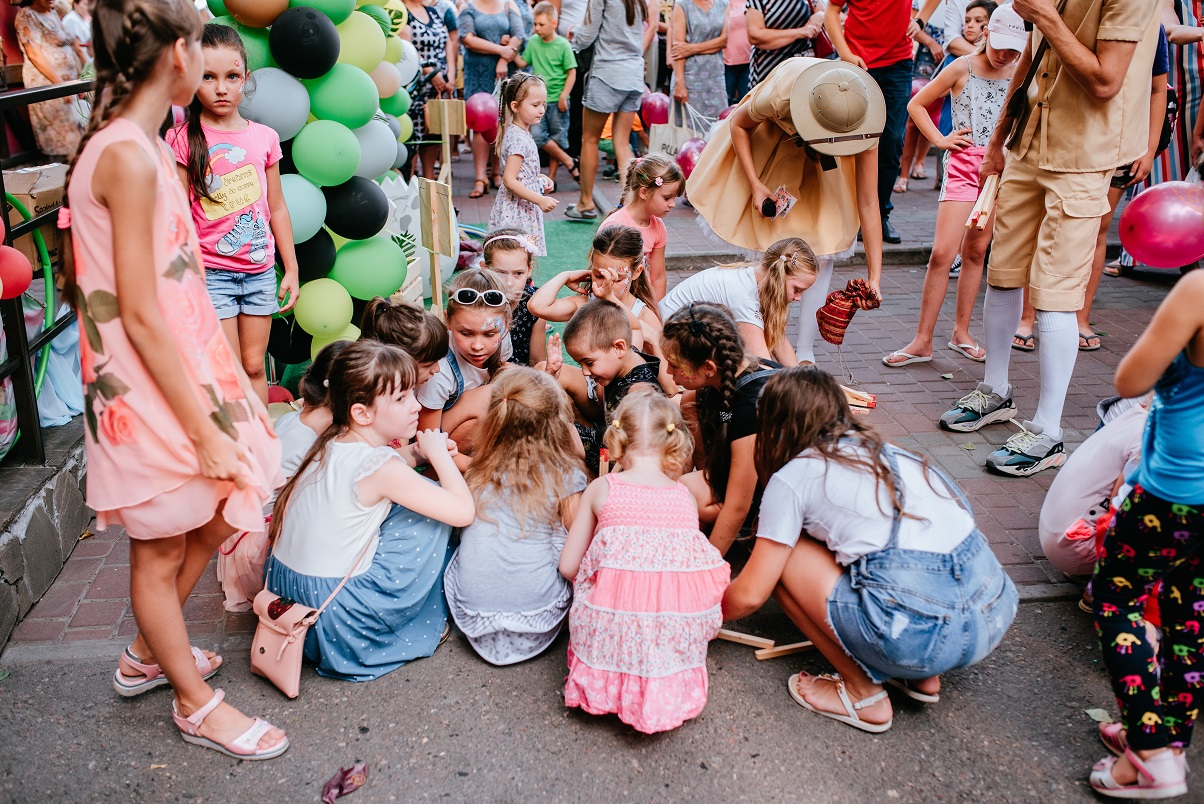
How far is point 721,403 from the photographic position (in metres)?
3.12

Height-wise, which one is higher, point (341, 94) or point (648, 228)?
point (341, 94)

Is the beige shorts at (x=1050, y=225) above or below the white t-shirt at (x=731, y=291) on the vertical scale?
above

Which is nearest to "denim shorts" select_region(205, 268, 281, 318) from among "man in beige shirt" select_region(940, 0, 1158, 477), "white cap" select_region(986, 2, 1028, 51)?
"man in beige shirt" select_region(940, 0, 1158, 477)

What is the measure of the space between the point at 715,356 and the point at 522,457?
699 millimetres

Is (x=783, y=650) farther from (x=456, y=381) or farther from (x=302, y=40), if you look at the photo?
(x=302, y=40)

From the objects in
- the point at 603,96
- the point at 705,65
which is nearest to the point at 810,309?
the point at 603,96

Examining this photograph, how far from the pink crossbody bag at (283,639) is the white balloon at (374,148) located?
2.43m

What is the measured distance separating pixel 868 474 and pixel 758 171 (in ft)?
8.58

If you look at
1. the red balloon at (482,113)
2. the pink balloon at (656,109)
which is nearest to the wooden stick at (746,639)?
the red balloon at (482,113)

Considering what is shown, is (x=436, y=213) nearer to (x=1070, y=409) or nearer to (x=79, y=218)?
(x=79, y=218)

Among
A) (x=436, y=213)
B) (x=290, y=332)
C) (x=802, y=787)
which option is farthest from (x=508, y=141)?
(x=802, y=787)

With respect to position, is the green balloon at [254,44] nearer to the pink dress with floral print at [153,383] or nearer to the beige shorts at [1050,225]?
the pink dress with floral print at [153,383]

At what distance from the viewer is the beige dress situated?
15.6ft

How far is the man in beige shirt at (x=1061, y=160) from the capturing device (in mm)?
3635
